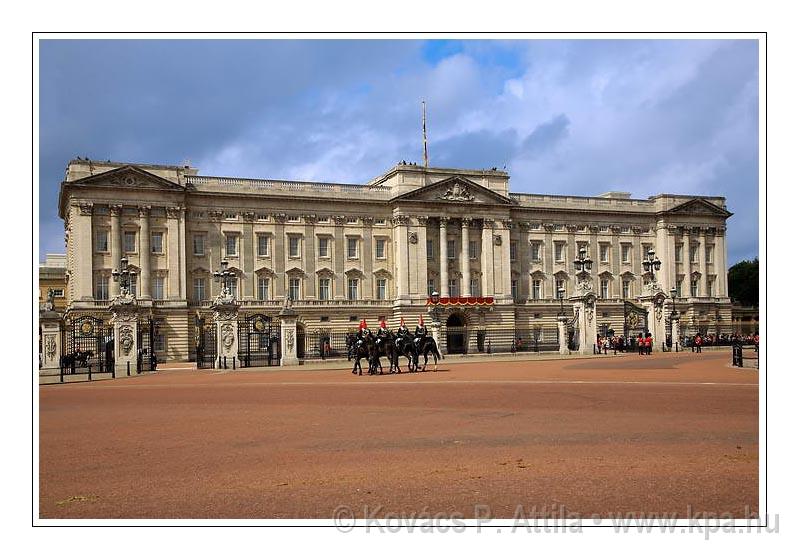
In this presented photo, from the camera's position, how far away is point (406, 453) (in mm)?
12367

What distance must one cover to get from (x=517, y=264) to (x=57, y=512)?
224 ft

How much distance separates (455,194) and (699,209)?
27.1 metres

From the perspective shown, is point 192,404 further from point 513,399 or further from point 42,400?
point 513,399

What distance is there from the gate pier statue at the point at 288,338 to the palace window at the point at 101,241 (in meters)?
26.7

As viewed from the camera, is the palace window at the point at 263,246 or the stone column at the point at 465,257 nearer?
the palace window at the point at 263,246

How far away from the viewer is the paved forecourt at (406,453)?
31.3 feet

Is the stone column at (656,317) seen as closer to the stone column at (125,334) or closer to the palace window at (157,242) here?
the stone column at (125,334)

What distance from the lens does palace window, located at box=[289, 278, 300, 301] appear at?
68.3 meters

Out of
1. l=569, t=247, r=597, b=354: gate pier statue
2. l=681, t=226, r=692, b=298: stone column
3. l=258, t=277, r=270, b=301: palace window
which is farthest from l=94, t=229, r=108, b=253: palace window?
l=681, t=226, r=692, b=298: stone column

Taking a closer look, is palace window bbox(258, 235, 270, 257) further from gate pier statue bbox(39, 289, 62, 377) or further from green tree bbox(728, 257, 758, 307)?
green tree bbox(728, 257, 758, 307)

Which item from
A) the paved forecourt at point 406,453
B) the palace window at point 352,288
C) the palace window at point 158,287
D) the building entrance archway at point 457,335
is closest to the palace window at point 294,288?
the palace window at point 352,288

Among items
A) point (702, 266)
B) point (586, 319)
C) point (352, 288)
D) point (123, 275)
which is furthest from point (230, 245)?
point (702, 266)
